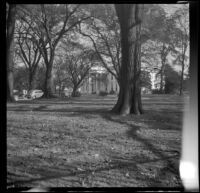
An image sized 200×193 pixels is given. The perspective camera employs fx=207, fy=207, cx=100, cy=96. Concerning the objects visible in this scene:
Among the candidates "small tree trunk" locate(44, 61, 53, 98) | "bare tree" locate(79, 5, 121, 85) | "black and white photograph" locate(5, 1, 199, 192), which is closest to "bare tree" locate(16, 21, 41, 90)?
"black and white photograph" locate(5, 1, 199, 192)

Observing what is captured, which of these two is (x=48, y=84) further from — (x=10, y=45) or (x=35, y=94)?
(x=10, y=45)

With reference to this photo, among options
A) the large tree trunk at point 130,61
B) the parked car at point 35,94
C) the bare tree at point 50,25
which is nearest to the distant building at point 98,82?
the large tree trunk at point 130,61

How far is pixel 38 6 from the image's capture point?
410 centimetres

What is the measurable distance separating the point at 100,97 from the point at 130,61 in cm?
113

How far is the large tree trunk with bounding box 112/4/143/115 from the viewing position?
4301 mm

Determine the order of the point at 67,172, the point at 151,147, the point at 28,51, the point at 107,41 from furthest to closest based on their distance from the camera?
the point at 28,51 → the point at 107,41 → the point at 151,147 → the point at 67,172

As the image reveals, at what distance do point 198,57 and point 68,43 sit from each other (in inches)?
105

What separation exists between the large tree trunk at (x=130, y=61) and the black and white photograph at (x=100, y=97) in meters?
0.02

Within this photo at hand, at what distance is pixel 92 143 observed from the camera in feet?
14.4

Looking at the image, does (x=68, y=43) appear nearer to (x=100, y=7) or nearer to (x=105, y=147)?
(x=100, y=7)

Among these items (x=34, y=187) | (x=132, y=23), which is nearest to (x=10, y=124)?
(x=34, y=187)

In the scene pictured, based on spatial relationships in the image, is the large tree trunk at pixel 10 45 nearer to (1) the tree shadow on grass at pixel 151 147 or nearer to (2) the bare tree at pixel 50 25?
(2) the bare tree at pixel 50 25

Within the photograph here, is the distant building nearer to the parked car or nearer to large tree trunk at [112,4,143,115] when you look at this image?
large tree trunk at [112,4,143,115]

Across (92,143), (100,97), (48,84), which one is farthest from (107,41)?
(92,143)
